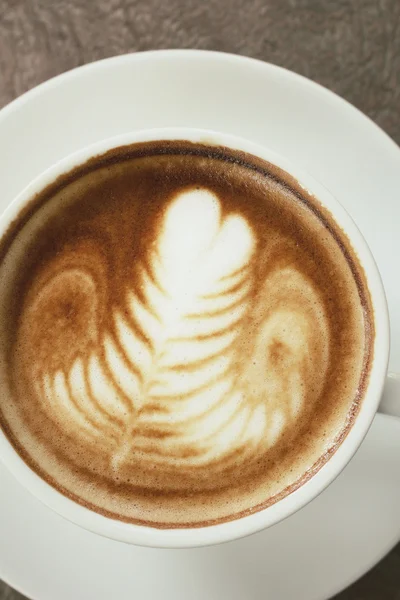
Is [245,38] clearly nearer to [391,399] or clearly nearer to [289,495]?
[391,399]

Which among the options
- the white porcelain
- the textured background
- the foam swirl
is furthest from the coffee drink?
the textured background

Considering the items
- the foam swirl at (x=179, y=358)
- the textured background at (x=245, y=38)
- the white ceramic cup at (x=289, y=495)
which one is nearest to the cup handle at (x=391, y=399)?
the white ceramic cup at (x=289, y=495)

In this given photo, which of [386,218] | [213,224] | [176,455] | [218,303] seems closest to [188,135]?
[213,224]

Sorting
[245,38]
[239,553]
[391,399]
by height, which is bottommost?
[239,553]

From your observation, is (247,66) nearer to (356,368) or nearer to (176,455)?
(356,368)

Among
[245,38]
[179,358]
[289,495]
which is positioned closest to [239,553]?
[289,495]

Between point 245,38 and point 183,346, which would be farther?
point 245,38
